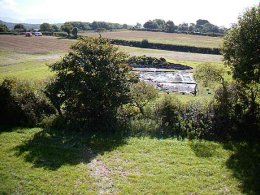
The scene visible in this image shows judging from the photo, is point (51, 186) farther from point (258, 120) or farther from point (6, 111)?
point (258, 120)

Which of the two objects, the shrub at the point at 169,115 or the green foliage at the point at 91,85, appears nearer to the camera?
the shrub at the point at 169,115

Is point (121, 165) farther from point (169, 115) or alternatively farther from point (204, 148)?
point (169, 115)

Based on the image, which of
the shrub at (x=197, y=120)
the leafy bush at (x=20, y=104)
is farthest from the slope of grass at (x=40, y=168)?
the shrub at (x=197, y=120)

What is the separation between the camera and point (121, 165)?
19.5m

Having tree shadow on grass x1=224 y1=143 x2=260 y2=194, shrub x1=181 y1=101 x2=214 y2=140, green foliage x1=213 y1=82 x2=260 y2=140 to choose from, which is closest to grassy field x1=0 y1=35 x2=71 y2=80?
shrub x1=181 y1=101 x2=214 y2=140

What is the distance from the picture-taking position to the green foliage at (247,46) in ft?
73.9

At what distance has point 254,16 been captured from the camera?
23172 millimetres

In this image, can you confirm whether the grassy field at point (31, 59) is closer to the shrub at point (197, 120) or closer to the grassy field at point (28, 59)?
the grassy field at point (28, 59)

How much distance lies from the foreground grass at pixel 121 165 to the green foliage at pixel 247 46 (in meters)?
5.02

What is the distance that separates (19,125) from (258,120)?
17.6 m

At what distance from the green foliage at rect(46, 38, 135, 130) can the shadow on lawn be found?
1.95 m

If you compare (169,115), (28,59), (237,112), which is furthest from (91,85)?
(28,59)

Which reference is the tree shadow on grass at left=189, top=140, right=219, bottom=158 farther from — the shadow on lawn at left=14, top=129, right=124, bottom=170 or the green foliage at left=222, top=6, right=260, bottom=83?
the green foliage at left=222, top=6, right=260, bottom=83

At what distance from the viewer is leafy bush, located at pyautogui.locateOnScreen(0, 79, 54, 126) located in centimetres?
2627
